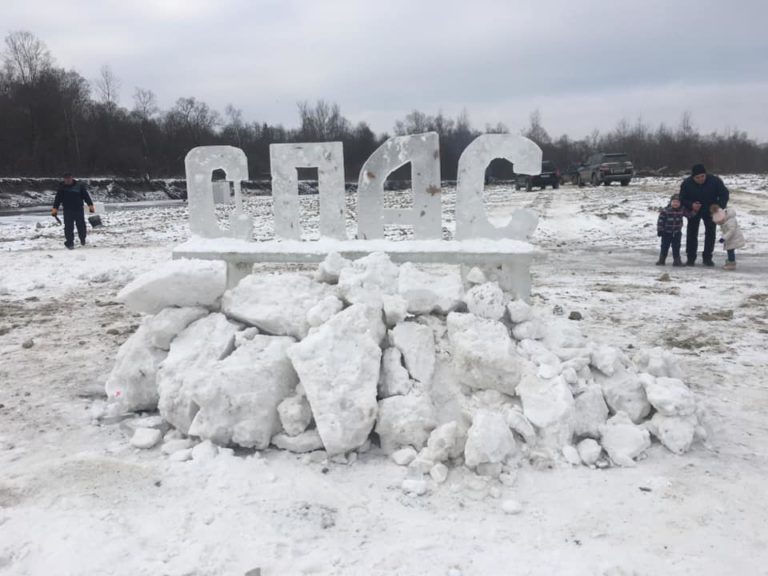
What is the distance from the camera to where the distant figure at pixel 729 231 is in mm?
9219

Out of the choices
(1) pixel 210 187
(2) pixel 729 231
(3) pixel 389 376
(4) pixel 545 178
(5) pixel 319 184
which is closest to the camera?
(3) pixel 389 376

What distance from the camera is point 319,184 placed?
218 inches

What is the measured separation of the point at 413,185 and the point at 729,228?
6.51m

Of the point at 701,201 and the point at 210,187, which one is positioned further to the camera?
the point at 701,201

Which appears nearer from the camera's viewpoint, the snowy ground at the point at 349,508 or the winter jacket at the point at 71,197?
the snowy ground at the point at 349,508

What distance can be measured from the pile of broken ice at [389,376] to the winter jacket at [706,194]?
6.75 metres

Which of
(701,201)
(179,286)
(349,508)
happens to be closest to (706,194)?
(701,201)

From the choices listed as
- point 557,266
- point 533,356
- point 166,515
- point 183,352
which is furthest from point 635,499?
point 557,266

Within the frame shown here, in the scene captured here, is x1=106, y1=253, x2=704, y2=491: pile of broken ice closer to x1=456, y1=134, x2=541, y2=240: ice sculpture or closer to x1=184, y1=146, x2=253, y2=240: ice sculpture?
x1=456, y1=134, x2=541, y2=240: ice sculpture

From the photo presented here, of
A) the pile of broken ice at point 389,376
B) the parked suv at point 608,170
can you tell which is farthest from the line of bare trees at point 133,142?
the pile of broken ice at point 389,376

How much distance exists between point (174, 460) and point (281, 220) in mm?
2905

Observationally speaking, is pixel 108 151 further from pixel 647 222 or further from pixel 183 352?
pixel 183 352

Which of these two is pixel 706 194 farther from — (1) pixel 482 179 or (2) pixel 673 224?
(1) pixel 482 179

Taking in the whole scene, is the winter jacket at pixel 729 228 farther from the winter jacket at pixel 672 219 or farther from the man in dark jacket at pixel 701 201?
the winter jacket at pixel 672 219
